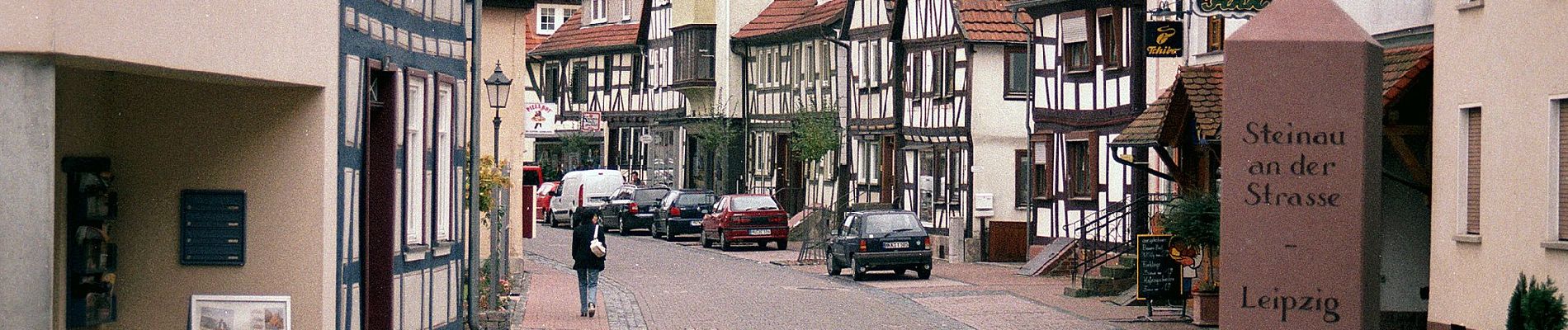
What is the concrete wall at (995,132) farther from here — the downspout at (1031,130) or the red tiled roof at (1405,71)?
the red tiled roof at (1405,71)

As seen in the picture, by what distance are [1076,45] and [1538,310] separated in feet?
64.6

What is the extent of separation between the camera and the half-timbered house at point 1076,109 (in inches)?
1310

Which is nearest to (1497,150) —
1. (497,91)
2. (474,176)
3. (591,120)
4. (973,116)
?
(474,176)

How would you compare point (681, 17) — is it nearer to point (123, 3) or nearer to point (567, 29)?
point (567, 29)

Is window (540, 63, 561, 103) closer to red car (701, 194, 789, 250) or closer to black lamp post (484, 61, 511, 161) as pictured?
red car (701, 194, 789, 250)

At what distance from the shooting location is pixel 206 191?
12398 millimetres

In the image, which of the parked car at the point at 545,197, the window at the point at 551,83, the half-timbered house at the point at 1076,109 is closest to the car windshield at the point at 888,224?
the half-timbered house at the point at 1076,109

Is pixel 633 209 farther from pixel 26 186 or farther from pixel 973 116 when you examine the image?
pixel 26 186

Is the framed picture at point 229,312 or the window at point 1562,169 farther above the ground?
the window at point 1562,169

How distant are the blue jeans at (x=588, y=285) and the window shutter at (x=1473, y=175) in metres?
10.3

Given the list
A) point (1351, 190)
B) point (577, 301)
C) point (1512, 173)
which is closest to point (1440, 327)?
point (1512, 173)

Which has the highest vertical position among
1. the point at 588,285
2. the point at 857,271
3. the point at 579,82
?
the point at 579,82

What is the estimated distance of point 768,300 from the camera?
28500 mm

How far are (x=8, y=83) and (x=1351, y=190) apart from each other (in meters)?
6.38
